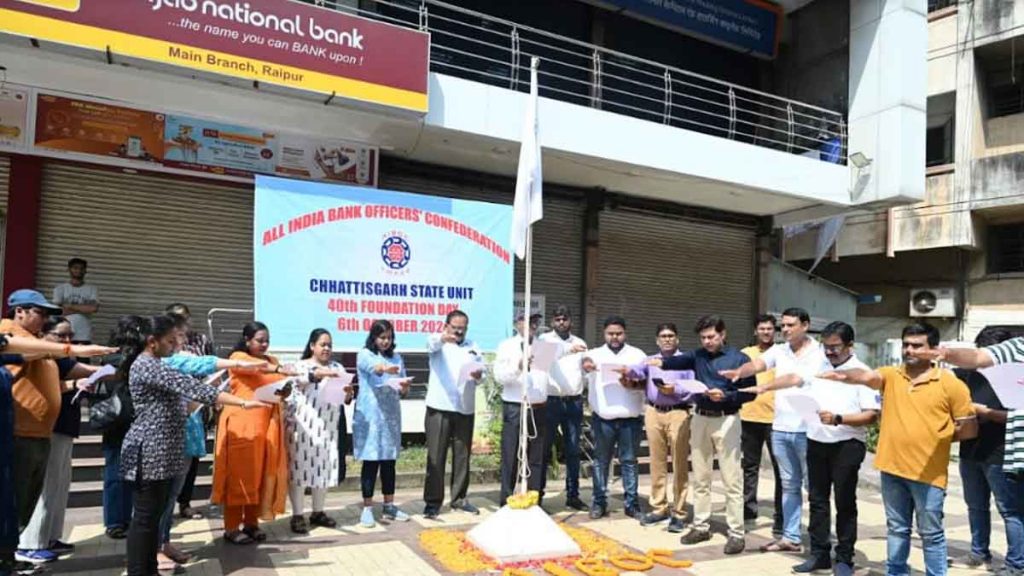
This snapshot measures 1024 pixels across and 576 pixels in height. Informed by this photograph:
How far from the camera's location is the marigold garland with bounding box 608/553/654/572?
15.4ft

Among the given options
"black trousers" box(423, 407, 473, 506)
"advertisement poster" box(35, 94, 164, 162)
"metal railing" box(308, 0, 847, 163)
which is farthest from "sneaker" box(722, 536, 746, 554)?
"advertisement poster" box(35, 94, 164, 162)

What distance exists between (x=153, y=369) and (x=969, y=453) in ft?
17.9

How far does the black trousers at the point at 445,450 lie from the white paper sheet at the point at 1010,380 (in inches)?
149

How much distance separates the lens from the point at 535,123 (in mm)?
5445

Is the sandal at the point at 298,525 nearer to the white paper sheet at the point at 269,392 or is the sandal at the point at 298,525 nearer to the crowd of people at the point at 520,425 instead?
the crowd of people at the point at 520,425

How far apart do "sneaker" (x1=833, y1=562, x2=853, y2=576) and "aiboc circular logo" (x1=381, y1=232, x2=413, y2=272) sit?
484 cm

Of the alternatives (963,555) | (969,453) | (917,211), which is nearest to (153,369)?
(969,453)

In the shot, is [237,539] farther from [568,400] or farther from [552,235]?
[552,235]

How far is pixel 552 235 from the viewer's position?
10.6m

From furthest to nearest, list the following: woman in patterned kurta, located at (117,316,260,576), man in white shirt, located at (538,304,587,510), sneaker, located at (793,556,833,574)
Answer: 1. man in white shirt, located at (538,304,587,510)
2. sneaker, located at (793,556,833,574)
3. woman in patterned kurta, located at (117,316,260,576)

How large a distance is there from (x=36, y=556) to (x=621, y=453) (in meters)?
4.38

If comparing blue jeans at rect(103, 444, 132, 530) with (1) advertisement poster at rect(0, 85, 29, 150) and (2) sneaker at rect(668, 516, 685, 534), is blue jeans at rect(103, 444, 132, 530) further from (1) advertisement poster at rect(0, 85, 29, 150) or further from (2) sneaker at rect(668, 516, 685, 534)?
(1) advertisement poster at rect(0, 85, 29, 150)

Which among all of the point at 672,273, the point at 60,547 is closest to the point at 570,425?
the point at 60,547

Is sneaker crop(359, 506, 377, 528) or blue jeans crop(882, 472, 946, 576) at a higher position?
blue jeans crop(882, 472, 946, 576)
